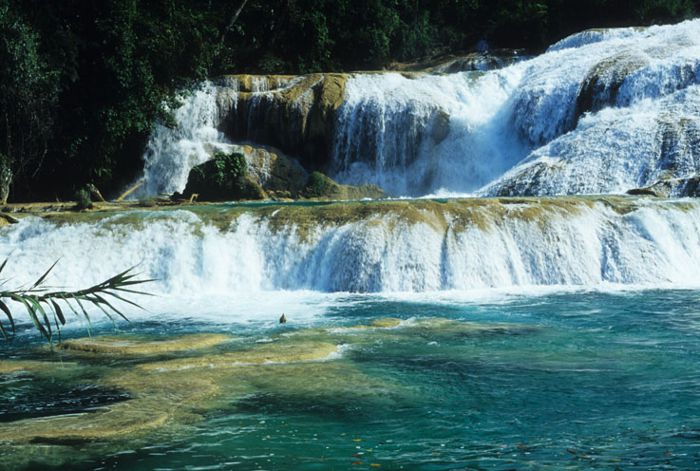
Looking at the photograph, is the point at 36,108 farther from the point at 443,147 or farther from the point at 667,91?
the point at 667,91

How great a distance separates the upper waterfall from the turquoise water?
13.2 metres

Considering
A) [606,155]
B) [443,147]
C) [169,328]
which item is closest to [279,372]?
[169,328]

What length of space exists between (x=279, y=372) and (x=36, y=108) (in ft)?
57.3

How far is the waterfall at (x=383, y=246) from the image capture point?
52.1 ft

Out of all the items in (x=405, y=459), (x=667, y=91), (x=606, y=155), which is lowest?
(x=405, y=459)

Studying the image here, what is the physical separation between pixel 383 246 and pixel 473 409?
857 centimetres

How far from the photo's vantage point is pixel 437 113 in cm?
2845

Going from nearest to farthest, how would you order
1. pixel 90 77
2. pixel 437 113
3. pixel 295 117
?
pixel 90 77 < pixel 437 113 < pixel 295 117

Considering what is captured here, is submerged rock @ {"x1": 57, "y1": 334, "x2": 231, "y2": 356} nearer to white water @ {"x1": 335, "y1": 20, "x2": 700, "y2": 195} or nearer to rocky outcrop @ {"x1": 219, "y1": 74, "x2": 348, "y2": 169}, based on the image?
white water @ {"x1": 335, "y1": 20, "x2": 700, "y2": 195}

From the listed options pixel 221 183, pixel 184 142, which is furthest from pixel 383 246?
pixel 184 142

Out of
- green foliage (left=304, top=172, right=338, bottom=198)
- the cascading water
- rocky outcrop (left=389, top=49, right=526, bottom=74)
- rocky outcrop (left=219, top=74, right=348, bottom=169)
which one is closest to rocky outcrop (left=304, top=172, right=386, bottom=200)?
green foliage (left=304, top=172, right=338, bottom=198)

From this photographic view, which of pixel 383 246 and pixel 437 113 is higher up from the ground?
pixel 437 113

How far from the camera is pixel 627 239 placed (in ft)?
53.9

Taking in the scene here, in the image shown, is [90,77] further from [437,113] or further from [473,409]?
[473,409]
